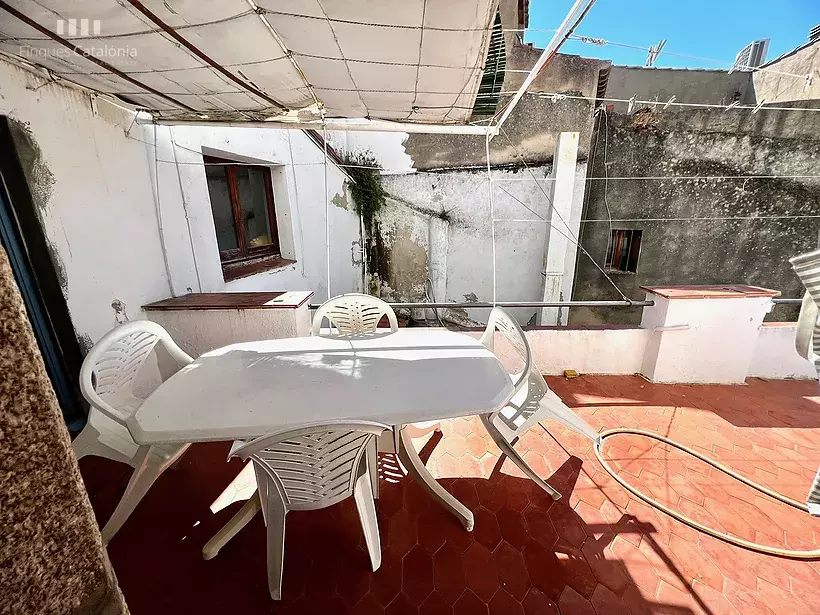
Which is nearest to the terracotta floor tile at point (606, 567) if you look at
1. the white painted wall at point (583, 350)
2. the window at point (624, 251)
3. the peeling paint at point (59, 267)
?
the white painted wall at point (583, 350)

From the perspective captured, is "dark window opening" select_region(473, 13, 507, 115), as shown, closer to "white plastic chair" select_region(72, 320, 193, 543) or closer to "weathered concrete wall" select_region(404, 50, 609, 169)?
"white plastic chair" select_region(72, 320, 193, 543)

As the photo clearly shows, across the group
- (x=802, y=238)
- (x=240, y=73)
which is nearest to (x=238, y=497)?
(x=240, y=73)

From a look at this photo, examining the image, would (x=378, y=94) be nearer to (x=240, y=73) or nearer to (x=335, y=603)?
(x=240, y=73)

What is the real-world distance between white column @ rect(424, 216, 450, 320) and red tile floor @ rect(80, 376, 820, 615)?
3.89 meters

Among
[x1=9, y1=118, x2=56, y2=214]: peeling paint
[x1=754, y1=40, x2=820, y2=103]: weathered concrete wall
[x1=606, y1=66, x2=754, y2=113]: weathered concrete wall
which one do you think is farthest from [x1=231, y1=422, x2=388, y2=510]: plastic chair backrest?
[x1=606, y1=66, x2=754, y2=113]: weathered concrete wall

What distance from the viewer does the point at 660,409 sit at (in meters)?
2.65

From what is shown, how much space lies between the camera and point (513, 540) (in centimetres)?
163

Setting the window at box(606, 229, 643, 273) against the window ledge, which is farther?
the window at box(606, 229, 643, 273)

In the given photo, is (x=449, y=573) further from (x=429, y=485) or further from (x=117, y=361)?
(x=117, y=361)

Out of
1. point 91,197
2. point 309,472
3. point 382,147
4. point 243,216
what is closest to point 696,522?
point 309,472

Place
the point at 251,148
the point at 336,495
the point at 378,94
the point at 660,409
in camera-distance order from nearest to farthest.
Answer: the point at 336,495 → the point at 378,94 → the point at 660,409 → the point at 251,148

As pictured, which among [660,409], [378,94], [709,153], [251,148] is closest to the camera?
[378,94]

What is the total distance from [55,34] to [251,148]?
2.29m

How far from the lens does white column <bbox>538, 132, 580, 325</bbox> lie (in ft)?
16.5
